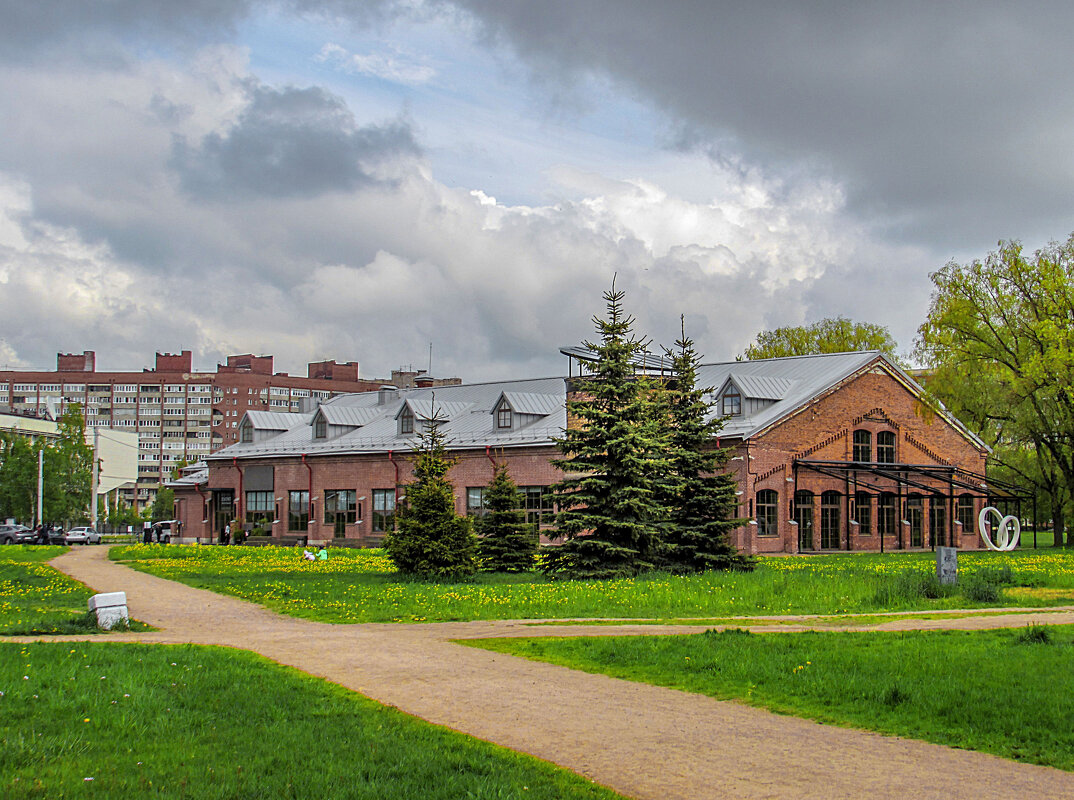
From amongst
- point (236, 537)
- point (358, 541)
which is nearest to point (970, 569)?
point (358, 541)

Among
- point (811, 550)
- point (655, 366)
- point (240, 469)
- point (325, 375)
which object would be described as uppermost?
point (325, 375)

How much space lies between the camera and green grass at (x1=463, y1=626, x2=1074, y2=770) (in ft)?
32.3

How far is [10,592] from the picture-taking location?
2462 cm

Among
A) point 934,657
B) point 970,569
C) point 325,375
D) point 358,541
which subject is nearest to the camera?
point 934,657

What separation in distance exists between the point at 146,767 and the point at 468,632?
9.24 meters

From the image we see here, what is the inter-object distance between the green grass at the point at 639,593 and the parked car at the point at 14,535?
4393cm

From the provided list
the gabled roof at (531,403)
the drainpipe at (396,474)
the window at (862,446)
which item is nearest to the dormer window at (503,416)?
the gabled roof at (531,403)

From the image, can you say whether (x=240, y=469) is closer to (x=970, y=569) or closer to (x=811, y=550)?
(x=811, y=550)

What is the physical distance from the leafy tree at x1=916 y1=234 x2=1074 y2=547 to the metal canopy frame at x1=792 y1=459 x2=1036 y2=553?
9.61ft

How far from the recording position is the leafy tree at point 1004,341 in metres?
46.5

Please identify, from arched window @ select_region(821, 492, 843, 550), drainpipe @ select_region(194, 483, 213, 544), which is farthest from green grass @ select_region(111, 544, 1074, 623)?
drainpipe @ select_region(194, 483, 213, 544)

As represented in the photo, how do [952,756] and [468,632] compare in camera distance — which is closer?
[952,756]

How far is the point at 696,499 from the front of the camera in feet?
96.1

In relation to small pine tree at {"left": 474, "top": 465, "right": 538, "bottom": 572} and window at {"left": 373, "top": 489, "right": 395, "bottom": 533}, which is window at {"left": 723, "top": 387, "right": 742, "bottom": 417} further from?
window at {"left": 373, "top": 489, "right": 395, "bottom": 533}
